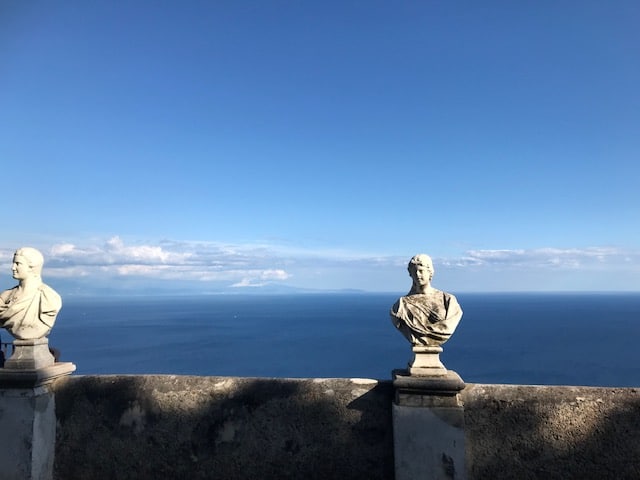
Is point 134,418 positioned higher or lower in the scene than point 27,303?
lower

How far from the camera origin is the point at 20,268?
13.6ft

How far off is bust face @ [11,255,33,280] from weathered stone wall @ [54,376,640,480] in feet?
3.86

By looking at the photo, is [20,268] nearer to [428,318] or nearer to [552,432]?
[428,318]

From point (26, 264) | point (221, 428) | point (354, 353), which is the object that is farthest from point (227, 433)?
point (354, 353)

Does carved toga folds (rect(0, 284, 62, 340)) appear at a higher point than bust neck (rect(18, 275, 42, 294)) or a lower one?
lower

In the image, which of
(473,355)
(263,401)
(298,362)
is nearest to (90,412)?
(263,401)

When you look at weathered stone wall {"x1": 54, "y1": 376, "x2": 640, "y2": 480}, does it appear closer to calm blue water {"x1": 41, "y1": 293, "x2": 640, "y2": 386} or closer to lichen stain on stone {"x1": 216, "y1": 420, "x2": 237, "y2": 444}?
lichen stain on stone {"x1": 216, "y1": 420, "x2": 237, "y2": 444}

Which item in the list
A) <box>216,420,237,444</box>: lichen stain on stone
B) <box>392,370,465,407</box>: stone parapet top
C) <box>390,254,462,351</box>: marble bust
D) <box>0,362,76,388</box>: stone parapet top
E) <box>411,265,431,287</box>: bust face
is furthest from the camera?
<box>216,420,237,444</box>: lichen stain on stone

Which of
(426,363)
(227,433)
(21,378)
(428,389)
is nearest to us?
(428,389)

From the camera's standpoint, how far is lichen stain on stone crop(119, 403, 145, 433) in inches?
168

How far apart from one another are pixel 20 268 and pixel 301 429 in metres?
3.14

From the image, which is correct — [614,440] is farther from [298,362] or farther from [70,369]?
[298,362]

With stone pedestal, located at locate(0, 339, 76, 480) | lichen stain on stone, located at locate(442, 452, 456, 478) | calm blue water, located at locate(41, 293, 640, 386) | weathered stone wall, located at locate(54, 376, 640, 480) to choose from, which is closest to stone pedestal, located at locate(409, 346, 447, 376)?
weathered stone wall, located at locate(54, 376, 640, 480)

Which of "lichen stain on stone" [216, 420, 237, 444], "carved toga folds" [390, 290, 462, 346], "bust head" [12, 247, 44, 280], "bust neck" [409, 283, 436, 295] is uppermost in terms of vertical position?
"bust head" [12, 247, 44, 280]
